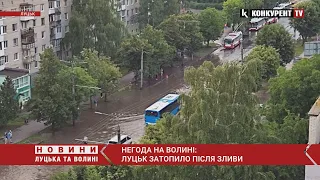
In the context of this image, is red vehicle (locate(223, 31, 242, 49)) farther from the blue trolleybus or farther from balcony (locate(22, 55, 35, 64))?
the blue trolleybus

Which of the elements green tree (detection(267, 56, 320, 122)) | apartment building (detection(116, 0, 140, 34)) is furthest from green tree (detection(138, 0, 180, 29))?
green tree (detection(267, 56, 320, 122))

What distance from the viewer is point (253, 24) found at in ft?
217

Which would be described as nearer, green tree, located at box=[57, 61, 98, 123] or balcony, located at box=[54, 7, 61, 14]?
green tree, located at box=[57, 61, 98, 123]

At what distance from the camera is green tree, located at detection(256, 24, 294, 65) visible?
4600 cm

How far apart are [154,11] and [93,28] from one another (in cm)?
1144

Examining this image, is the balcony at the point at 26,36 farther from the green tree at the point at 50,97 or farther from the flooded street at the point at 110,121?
the green tree at the point at 50,97

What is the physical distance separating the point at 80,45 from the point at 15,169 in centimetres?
1770

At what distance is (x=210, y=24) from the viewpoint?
56.2 meters

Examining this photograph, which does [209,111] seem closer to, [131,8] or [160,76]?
[160,76]

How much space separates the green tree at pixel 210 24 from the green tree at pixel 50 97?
25.1m

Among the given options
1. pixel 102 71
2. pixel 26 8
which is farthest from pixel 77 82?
pixel 26 8

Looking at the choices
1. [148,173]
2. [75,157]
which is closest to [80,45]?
[148,173]

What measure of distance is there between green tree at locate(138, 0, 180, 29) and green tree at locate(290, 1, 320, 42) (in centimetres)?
1156

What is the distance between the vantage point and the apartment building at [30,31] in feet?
132
